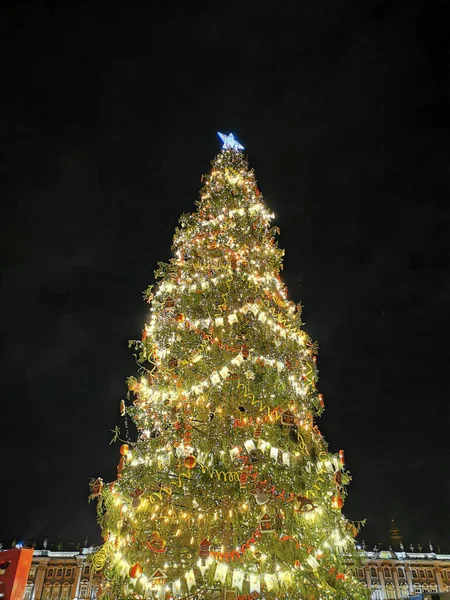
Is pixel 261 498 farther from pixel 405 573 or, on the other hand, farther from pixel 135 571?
pixel 405 573

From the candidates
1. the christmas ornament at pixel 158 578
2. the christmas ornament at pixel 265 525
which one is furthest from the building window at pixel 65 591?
the christmas ornament at pixel 265 525

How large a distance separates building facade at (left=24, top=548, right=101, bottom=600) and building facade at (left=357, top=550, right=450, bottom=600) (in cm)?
2822

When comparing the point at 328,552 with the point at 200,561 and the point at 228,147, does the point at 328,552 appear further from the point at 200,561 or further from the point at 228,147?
the point at 228,147

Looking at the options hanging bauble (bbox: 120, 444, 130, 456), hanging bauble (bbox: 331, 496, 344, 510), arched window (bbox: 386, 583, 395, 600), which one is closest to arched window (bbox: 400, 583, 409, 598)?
arched window (bbox: 386, 583, 395, 600)

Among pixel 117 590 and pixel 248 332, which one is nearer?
pixel 117 590

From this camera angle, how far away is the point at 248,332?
25.3 ft

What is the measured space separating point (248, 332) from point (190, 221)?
3.28m

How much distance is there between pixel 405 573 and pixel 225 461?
174 feet

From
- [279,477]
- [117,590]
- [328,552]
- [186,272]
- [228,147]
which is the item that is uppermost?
[228,147]

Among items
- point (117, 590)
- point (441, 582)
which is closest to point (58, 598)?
point (441, 582)

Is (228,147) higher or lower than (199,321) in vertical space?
higher

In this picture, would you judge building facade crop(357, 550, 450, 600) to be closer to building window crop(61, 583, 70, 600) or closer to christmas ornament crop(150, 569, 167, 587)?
building window crop(61, 583, 70, 600)

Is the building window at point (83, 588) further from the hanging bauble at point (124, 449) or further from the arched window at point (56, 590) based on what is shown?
the hanging bauble at point (124, 449)

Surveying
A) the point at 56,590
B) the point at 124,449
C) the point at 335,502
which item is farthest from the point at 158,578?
the point at 56,590
